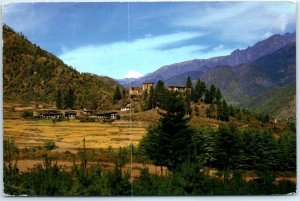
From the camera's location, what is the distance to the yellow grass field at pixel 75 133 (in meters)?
10.8

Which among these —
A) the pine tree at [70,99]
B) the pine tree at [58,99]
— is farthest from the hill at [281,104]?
the pine tree at [58,99]

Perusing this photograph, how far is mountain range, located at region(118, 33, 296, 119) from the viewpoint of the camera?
420 inches

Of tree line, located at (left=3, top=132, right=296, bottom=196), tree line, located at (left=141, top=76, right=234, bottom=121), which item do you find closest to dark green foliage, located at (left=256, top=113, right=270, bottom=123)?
tree line, located at (left=141, top=76, right=234, bottom=121)

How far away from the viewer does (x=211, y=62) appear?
10.8m

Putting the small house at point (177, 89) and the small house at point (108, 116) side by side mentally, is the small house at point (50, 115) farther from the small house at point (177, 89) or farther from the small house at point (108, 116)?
the small house at point (177, 89)

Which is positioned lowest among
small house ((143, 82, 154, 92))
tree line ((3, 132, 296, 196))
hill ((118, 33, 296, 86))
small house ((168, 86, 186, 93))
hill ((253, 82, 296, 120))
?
tree line ((3, 132, 296, 196))

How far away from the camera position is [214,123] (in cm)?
1086

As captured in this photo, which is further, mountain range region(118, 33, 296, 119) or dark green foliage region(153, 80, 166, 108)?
dark green foliage region(153, 80, 166, 108)

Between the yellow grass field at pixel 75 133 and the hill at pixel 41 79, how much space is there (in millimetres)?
276

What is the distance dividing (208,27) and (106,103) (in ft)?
5.41

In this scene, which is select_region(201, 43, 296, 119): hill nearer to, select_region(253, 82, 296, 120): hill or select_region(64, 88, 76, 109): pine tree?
select_region(253, 82, 296, 120): hill

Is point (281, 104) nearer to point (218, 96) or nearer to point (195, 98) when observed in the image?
point (218, 96)

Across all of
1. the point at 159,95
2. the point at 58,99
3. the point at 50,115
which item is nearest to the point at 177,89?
the point at 159,95

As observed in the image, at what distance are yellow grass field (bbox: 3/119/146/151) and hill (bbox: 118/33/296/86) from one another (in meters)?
0.61
